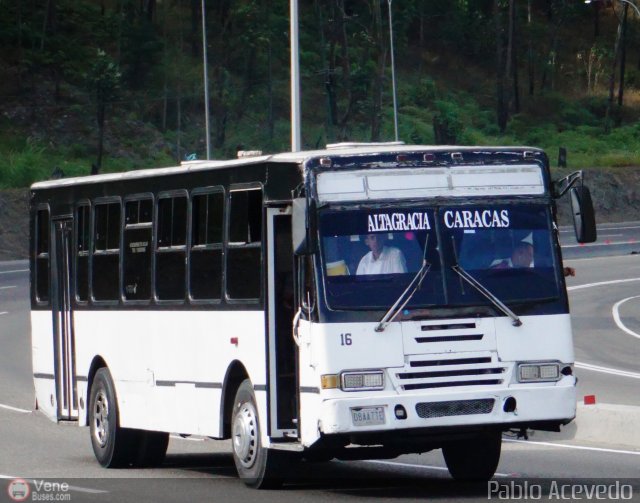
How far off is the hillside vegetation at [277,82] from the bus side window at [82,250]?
151 ft

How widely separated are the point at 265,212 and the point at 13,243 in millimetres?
45963

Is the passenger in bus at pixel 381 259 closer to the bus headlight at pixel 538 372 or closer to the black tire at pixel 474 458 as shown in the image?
the bus headlight at pixel 538 372

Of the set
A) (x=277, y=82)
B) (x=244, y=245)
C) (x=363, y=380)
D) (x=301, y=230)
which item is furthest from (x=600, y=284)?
(x=277, y=82)

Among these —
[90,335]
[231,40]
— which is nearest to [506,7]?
[231,40]

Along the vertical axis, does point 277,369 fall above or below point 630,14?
below

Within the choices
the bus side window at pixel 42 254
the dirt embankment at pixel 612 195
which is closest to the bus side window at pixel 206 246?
the bus side window at pixel 42 254

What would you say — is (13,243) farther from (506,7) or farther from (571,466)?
(506,7)

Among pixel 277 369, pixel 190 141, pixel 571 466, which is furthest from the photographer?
pixel 190 141

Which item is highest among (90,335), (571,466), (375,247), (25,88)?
(25,88)

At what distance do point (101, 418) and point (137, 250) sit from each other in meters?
1.90

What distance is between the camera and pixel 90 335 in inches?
615

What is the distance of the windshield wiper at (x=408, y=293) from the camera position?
1120 cm

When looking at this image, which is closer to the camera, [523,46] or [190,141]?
[190,141]

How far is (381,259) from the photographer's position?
11.5 metres
